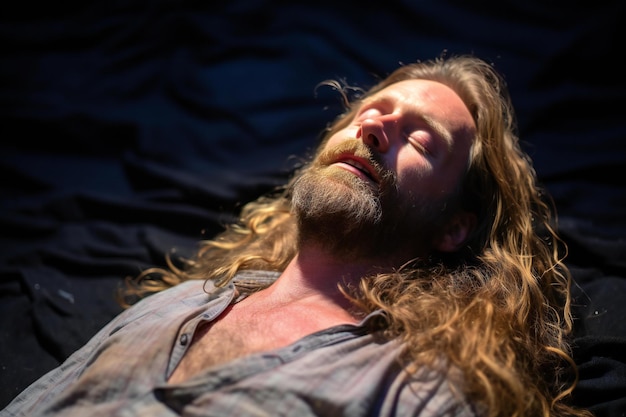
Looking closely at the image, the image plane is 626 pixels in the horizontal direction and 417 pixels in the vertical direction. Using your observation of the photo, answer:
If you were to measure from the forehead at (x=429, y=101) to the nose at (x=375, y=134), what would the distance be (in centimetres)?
12

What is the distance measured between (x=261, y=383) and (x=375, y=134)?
25.0 inches

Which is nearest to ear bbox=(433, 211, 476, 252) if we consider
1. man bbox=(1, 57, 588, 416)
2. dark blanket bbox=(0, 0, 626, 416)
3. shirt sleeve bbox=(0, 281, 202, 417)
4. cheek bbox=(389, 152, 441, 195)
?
man bbox=(1, 57, 588, 416)

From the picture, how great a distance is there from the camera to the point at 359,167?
143cm

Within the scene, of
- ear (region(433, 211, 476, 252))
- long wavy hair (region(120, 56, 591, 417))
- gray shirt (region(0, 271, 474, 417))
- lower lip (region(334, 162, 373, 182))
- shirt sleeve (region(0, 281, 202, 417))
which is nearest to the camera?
gray shirt (region(0, 271, 474, 417))

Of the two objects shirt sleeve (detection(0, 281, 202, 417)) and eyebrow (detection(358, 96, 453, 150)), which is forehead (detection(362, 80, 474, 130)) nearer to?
eyebrow (detection(358, 96, 453, 150))

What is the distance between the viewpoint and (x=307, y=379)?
109cm

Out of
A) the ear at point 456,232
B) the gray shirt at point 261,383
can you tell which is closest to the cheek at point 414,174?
the ear at point 456,232

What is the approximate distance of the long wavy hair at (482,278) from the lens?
1172mm

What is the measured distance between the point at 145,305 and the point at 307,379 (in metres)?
0.54

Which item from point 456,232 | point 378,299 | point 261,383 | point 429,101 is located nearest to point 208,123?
point 429,101

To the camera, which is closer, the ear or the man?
the man

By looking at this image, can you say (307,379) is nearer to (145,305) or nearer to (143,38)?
(145,305)

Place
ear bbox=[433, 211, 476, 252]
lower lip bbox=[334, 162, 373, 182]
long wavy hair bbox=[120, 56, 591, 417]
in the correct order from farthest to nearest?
1. ear bbox=[433, 211, 476, 252]
2. lower lip bbox=[334, 162, 373, 182]
3. long wavy hair bbox=[120, 56, 591, 417]

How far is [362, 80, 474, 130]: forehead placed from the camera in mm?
1536
